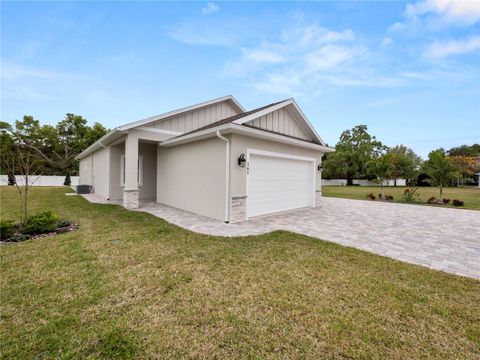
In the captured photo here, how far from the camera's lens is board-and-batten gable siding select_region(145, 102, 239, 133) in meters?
10.2

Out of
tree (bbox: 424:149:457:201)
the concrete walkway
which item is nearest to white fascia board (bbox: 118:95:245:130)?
the concrete walkway

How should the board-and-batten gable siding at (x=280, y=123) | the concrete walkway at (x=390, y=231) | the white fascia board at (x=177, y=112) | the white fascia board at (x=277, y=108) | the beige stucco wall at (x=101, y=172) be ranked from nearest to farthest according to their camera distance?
1. the concrete walkway at (x=390, y=231)
2. the white fascia board at (x=277, y=108)
3. the board-and-batten gable siding at (x=280, y=123)
4. the white fascia board at (x=177, y=112)
5. the beige stucco wall at (x=101, y=172)

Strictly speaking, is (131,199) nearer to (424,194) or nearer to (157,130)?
(157,130)

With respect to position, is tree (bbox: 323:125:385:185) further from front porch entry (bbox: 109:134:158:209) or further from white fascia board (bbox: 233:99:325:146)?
front porch entry (bbox: 109:134:158:209)

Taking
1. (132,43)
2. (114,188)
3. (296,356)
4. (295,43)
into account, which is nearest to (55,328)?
(296,356)

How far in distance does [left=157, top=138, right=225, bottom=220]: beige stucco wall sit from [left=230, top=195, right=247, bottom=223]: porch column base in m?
0.38

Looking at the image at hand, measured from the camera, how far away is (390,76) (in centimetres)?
1220

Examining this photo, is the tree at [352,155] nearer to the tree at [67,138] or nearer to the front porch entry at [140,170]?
the front porch entry at [140,170]

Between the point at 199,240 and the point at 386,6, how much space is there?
11.3m

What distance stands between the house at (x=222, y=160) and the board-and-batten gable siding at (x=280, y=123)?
0.02 metres

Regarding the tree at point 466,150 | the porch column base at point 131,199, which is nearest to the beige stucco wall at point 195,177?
the porch column base at point 131,199

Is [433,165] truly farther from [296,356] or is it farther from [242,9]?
[296,356]

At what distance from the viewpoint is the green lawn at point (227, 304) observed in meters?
2.09

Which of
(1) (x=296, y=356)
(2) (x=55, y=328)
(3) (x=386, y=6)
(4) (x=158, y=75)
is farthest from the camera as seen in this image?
(4) (x=158, y=75)
